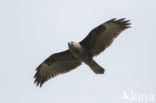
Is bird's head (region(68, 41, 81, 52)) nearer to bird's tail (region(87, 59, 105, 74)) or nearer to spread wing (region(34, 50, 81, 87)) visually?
bird's tail (region(87, 59, 105, 74))

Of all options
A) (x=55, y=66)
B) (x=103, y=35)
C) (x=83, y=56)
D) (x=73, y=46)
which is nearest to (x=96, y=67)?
(x=83, y=56)

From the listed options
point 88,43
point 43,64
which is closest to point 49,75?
point 43,64

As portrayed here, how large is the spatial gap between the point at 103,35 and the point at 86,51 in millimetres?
967

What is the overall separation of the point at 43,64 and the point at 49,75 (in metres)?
0.49

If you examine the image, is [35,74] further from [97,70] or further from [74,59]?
[97,70]

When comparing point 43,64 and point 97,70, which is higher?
point 43,64

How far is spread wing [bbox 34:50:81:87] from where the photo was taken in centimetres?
2016

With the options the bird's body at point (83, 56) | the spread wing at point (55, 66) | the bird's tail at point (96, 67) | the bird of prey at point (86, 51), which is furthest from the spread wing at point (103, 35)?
the spread wing at point (55, 66)

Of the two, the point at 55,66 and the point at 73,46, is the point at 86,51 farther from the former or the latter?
the point at 55,66

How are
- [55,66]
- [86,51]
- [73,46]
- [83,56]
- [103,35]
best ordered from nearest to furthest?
[73,46]
[83,56]
[86,51]
[103,35]
[55,66]

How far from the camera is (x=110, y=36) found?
19781mm

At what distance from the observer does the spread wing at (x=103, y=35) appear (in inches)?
770

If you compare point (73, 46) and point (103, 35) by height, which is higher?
point (103, 35)

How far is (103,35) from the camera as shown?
1978 cm
